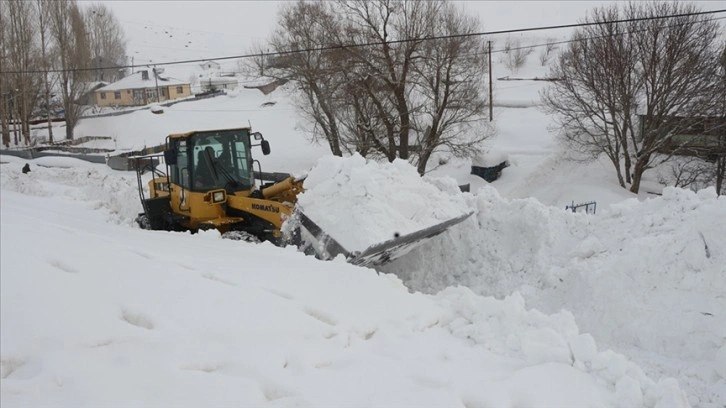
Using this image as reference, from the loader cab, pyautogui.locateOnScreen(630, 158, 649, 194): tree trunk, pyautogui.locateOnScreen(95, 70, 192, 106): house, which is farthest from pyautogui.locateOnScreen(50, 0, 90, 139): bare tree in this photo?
the loader cab

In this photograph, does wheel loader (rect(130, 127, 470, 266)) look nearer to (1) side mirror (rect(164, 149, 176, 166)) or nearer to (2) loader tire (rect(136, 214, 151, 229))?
(1) side mirror (rect(164, 149, 176, 166))

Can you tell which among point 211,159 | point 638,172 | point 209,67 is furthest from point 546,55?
point 211,159

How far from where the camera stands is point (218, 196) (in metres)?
8.81

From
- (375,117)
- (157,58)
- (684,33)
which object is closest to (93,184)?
(375,117)

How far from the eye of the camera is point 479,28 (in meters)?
22.9

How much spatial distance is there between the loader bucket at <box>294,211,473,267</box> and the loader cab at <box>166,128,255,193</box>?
1938 millimetres

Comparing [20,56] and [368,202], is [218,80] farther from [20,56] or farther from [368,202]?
[368,202]

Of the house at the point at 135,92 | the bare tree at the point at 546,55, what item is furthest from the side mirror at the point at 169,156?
the bare tree at the point at 546,55

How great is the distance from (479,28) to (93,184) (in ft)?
53.4

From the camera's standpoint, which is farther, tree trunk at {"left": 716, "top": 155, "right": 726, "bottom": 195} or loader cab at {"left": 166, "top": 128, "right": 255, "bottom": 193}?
tree trunk at {"left": 716, "top": 155, "right": 726, "bottom": 195}

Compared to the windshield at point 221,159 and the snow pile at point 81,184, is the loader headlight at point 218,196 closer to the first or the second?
the windshield at point 221,159

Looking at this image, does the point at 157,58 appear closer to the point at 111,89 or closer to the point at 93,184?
the point at 111,89

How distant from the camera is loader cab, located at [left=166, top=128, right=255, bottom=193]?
8.65 meters

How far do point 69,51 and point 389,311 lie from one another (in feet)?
146
